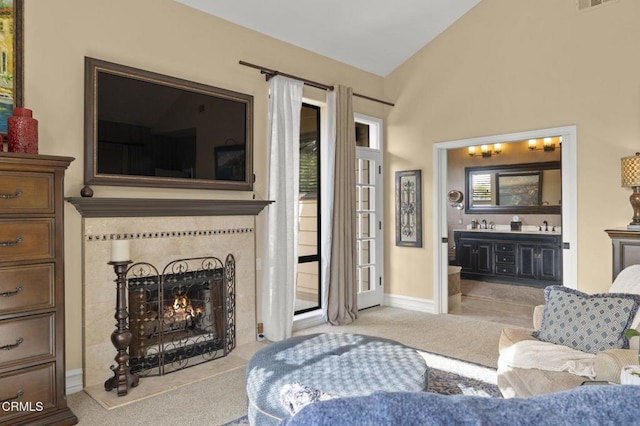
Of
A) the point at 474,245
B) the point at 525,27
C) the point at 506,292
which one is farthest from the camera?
the point at 474,245

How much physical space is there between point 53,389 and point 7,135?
5.28 ft

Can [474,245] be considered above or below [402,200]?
below

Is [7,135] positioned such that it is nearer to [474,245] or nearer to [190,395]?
[190,395]

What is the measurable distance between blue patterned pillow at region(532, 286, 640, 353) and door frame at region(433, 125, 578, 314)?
5.81 feet

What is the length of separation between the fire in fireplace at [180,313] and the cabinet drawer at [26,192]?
3.06 feet

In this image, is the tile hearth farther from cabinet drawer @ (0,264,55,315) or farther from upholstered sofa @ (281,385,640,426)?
upholstered sofa @ (281,385,640,426)

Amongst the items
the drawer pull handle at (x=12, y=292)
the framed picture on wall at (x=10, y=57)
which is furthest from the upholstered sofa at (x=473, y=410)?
the framed picture on wall at (x=10, y=57)

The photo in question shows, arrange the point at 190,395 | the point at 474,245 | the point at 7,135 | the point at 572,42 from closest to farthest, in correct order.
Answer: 1. the point at 7,135
2. the point at 190,395
3. the point at 572,42
4. the point at 474,245

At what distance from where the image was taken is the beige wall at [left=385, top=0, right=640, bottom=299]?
405cm

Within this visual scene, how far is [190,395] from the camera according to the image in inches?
117

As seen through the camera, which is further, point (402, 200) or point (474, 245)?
point (474, 245)

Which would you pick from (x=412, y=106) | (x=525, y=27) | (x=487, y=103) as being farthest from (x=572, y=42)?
(x=412, y=106)

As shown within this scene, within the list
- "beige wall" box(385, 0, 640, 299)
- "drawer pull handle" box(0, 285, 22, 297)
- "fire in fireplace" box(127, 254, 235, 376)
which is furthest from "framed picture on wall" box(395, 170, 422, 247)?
"drawer pull handle" box(0, 285, 22, 297)

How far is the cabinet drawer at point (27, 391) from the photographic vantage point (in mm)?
2357
